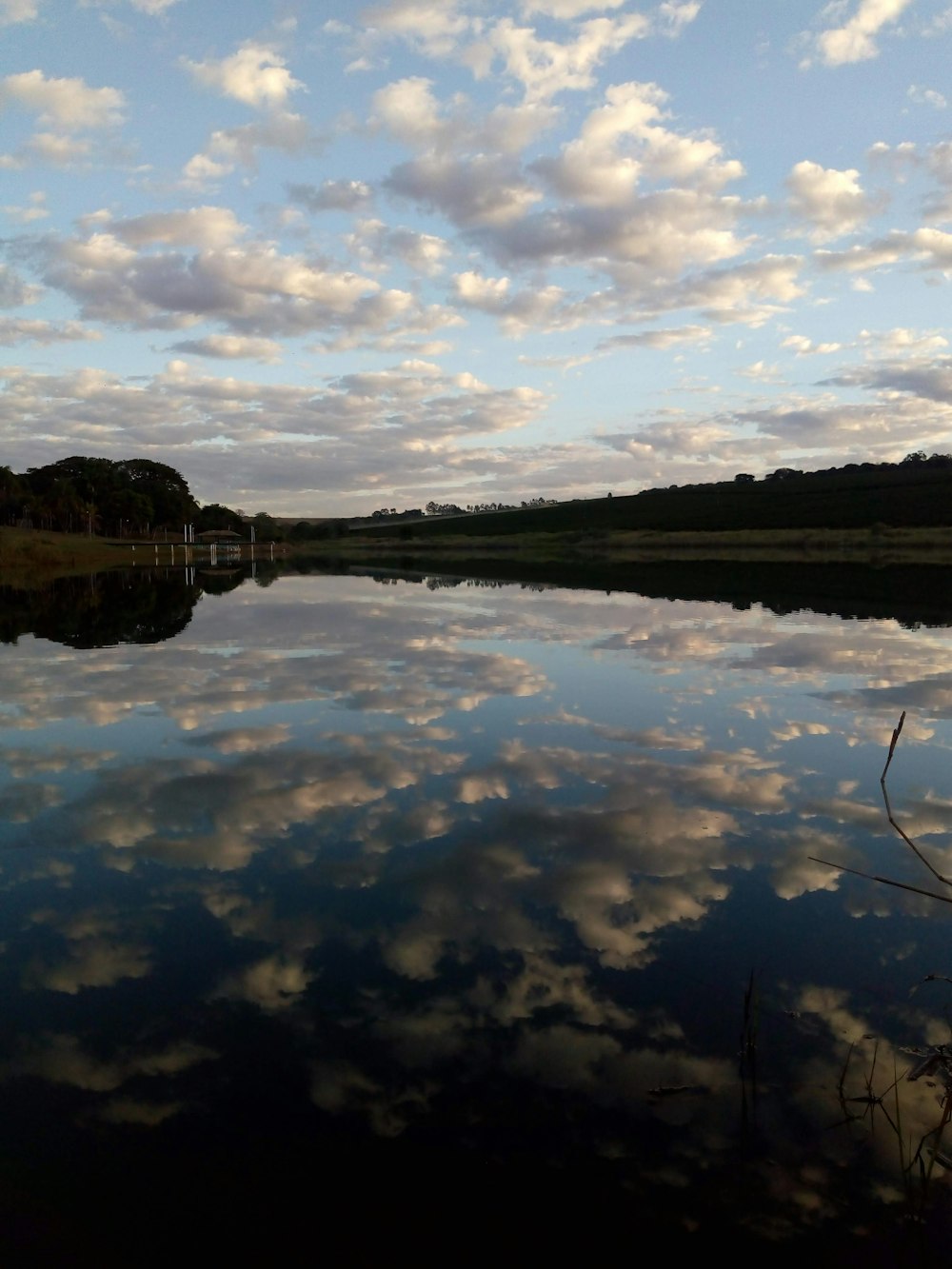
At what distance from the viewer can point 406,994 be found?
544cm

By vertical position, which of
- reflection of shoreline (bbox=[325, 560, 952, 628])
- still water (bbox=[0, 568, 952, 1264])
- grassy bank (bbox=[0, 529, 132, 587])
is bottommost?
still water (bbox=[0, 568, 952, 1264])

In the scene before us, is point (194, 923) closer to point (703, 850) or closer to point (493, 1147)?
point (493, 1147)

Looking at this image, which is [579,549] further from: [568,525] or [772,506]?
[772,506]

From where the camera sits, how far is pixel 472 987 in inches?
218

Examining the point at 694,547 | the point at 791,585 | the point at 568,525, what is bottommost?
the point at 791,585

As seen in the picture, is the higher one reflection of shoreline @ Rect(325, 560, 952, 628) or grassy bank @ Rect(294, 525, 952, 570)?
grassy bank @ Rect(294, 525, 952, 570)

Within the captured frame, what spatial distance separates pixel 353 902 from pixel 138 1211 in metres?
3.02

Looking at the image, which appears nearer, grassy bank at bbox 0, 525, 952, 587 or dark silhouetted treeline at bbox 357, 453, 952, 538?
grassy bank at bbox 0, 525, 952, 587

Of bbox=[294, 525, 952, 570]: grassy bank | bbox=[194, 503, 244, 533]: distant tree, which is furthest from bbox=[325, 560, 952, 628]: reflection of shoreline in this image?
bbox=[194, 503, 244, 533]: distant tree

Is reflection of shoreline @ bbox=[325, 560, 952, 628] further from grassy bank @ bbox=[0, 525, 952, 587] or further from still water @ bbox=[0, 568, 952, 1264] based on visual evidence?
still water @ bbox=[0, 568, 952, 1264]

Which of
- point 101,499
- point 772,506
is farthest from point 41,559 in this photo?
point 772,506

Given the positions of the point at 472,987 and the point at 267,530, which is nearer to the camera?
the point at 472,987

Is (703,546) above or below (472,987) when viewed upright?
above

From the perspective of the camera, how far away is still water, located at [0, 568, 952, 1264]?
152 inches
